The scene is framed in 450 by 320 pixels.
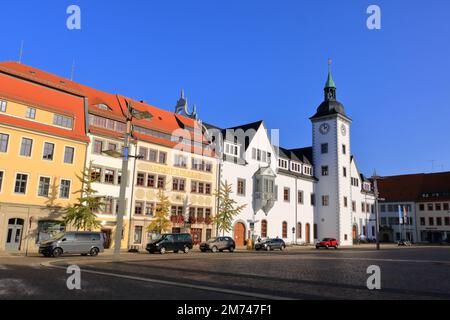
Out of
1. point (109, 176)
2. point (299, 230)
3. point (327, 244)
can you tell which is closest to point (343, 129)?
point (299, 230)

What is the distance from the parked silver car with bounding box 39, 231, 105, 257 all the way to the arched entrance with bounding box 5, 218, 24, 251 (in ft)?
18.6

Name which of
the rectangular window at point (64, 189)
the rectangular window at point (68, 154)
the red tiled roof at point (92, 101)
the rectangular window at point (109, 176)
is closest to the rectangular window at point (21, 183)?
the rectangular window at point (64, 189)

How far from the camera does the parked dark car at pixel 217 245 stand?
128 feet

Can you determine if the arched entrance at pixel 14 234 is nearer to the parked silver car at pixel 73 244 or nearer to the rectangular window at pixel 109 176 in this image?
the parked silver car at pixel 73 244

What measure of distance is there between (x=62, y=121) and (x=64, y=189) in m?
6.26

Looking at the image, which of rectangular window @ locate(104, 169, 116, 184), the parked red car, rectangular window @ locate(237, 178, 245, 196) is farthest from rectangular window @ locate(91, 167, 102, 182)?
the parked red car

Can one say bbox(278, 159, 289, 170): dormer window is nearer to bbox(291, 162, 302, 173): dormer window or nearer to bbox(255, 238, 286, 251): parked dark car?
bbox(291, 162, 302, 173): dormer window

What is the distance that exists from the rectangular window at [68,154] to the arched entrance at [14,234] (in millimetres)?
6416

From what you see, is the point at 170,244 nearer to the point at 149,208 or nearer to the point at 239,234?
the point at 149,208
